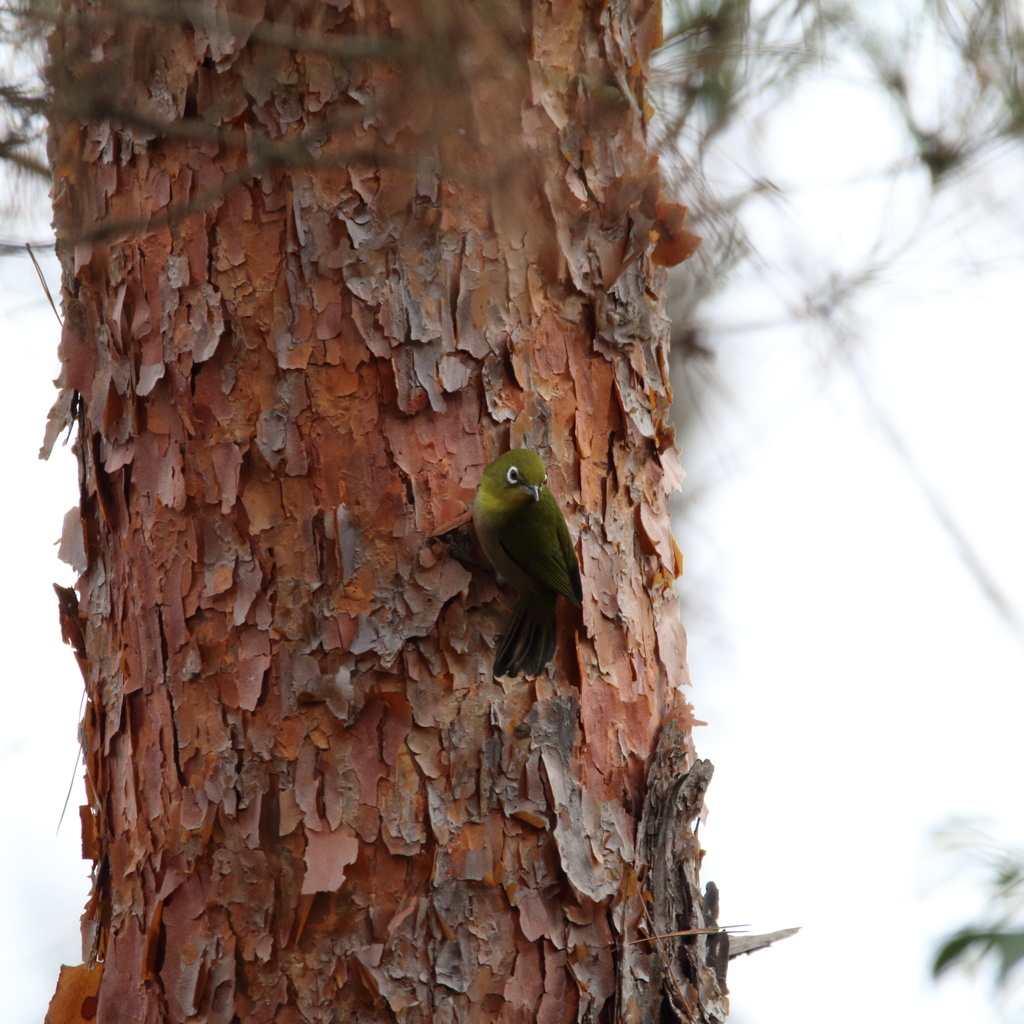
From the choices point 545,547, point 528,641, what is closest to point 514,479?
point 545,547

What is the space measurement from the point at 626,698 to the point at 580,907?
1.14ft

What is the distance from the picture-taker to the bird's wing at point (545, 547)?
156cm

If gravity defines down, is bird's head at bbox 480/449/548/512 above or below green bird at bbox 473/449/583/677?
above

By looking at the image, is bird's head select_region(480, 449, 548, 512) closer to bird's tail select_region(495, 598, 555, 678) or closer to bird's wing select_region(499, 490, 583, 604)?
bird's wing select_region(499, 490, 583, 604)

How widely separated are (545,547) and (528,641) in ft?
0.51

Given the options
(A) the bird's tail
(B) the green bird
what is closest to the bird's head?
(B) the green bird

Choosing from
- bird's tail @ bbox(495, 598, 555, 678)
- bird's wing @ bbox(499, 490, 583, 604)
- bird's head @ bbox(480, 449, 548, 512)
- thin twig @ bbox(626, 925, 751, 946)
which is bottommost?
thin twig @ bbox(626, 925, 751, 946)

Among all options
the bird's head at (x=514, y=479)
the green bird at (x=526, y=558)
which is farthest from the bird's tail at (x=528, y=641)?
the bird's head at (x=514, y=479)

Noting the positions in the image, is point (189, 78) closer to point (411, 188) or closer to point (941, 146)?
point (411, 188)

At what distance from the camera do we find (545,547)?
1.64m

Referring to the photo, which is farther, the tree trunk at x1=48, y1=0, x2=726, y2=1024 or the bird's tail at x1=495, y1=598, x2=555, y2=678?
the bird's tail at x1=495, y1=598, x2=555, y2=678

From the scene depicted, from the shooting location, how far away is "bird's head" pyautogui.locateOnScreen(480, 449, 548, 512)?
63.7 inches

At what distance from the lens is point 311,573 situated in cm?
159

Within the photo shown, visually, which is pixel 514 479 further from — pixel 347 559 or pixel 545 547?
pixel 347 559
